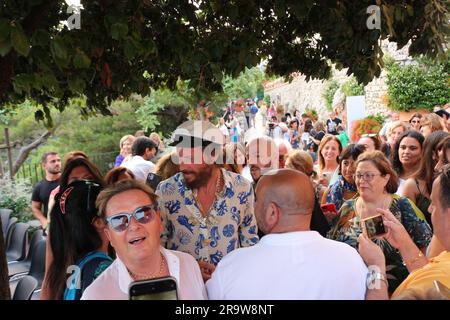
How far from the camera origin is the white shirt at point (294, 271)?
195 centimetres

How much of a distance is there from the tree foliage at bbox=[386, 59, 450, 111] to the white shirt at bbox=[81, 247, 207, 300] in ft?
65.4

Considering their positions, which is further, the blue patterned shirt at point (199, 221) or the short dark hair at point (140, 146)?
the short dark hair at point (140, 146)

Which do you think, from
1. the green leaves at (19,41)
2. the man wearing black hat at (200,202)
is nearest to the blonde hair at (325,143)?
the man wearing black hat at (200,202)

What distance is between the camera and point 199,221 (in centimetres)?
321

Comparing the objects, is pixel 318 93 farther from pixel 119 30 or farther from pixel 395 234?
pixel 119 30

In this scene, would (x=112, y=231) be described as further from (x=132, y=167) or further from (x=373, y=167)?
(x=132, y=167)

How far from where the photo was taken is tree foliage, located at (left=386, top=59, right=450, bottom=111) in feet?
67.5

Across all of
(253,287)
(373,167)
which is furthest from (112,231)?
(373,167)

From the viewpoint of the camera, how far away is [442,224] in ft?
6.35

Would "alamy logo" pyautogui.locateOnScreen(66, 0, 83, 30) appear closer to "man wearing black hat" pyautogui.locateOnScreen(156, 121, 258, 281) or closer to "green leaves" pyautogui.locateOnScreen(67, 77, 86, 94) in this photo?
"green leaves" pyautogui.locateOnScreen(67, 77, 86, 94)

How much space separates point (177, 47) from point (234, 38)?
39 cm

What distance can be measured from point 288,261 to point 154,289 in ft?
1.81

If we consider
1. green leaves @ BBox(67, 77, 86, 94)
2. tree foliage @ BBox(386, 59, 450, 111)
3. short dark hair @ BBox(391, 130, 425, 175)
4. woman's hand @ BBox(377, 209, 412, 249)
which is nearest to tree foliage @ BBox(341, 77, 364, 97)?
tree foliage @ BBox(386, 59, 450, 111)

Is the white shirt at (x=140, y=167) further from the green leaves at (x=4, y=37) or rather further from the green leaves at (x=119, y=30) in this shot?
the green leaves at (x=4, y=37)
